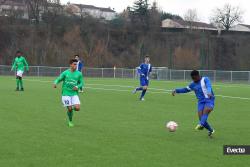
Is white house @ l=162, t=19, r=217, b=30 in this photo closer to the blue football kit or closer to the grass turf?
the grass turf

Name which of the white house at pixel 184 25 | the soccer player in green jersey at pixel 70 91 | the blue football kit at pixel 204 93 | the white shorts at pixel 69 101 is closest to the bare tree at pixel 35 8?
the white house at pixel 184 25

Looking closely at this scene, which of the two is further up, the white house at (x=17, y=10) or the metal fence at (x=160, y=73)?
the white house at (x=17, y=10)

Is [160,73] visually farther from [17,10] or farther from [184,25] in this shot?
[184,25]

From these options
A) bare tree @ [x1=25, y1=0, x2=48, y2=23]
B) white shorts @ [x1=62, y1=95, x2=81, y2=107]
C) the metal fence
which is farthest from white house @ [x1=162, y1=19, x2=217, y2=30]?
white shorts @ [x1=62, y1=95, x2=81, y2=107]

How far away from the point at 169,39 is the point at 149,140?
Answer: 84439 mm

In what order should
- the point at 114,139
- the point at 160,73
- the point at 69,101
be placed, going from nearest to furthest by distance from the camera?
the point at 114,139
the point at 69,101
the point at 160,73

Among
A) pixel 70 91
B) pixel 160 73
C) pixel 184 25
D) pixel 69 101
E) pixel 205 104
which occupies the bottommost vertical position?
pixel 160 73

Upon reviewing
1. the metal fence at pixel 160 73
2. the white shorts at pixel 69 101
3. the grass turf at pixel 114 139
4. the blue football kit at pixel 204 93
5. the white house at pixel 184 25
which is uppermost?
the white house at pixel 184 25

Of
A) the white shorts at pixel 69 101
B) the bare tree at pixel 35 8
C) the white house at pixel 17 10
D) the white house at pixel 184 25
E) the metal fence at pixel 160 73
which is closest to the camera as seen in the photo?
the white shorts at pixel 69 101

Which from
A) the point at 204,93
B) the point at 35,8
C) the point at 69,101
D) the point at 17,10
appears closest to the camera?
the point at 204,93

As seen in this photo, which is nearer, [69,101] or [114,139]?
[114,139]

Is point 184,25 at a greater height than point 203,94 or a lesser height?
greater

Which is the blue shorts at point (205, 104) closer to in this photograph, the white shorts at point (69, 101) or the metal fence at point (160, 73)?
the white shorts at point (69, 101)

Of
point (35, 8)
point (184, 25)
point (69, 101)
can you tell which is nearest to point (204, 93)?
point (69, 101)
